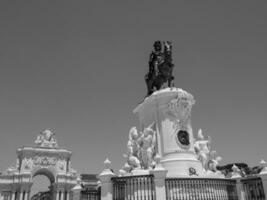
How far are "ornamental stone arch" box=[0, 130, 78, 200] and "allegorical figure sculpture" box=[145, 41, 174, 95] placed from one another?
34016mm

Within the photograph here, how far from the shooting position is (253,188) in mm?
12695

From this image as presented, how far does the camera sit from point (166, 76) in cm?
1784

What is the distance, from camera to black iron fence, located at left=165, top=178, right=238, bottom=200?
1144 centimetres

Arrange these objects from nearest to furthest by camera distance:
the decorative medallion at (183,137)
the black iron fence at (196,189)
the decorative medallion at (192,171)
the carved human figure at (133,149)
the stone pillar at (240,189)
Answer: the black iron fence at (196,189), the stone pillar at (240,189), the decorative medallion at (192,171), the decorative medallion at (183,137), the carved human figure at (133,149)

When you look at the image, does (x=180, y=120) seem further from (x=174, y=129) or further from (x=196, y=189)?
(x=196, y=189)

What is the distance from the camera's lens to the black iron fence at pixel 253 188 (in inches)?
490

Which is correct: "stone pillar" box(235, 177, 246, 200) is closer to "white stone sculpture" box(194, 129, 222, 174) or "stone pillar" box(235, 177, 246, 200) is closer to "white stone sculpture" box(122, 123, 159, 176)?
"white stone sculpture" box(194, 129, 222, 174)

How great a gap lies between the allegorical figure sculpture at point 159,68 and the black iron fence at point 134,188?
286 inches

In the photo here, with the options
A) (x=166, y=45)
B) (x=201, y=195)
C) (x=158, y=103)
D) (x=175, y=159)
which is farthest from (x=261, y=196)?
(x=166, y=45)

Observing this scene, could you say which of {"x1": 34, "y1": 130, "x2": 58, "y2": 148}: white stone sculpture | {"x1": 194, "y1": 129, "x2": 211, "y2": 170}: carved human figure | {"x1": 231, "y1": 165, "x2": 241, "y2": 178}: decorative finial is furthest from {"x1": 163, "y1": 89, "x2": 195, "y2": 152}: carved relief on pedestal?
{"x1": 34, "y1": 130, "x2": 58, "y2": 148}: white stone sculpture

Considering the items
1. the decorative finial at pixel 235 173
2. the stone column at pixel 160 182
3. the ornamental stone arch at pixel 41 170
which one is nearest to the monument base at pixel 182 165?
the decorative finial at pixel 235 173

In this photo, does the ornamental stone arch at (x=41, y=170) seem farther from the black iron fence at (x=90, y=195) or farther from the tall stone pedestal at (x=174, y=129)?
the tall stone pedestal at (x=174, y=129)

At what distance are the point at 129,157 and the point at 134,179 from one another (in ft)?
13.6

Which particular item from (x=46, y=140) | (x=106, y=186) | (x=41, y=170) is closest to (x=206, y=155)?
(x=106, y=186)
